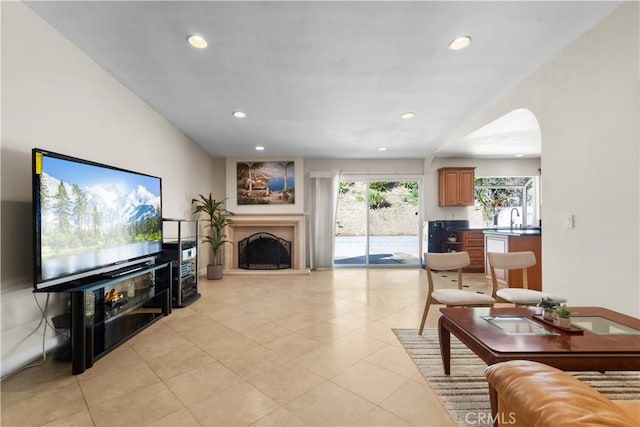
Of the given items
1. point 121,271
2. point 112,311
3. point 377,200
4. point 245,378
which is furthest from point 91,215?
point 377,200

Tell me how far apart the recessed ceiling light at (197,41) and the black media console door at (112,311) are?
2.05 meters

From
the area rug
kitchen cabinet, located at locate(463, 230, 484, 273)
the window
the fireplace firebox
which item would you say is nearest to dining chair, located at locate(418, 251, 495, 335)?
the area rug

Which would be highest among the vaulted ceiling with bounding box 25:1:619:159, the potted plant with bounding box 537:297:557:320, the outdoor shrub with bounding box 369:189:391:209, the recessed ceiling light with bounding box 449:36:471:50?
the vaulted ceiling with bounding box 25:1:619:159

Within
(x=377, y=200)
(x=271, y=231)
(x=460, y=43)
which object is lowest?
(x=271, y=231)

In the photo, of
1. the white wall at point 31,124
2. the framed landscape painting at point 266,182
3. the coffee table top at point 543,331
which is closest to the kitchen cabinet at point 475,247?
the framed landscape painting at point 266,182

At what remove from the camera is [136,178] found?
114 inches

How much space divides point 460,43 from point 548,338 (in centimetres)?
219

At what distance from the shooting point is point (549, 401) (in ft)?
2.43

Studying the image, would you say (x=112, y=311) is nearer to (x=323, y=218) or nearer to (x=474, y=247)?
(x=323, y=218)

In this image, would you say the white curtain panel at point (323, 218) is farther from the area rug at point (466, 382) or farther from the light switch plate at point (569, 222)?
the light switch plate at point (569, 222)

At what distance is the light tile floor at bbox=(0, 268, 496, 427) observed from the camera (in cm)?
157

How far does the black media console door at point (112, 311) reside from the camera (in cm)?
200

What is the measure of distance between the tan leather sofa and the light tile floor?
0.82 meters

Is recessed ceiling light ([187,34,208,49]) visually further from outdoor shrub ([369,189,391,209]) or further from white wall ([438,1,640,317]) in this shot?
outdoor shrub ([369,189,391,209])
